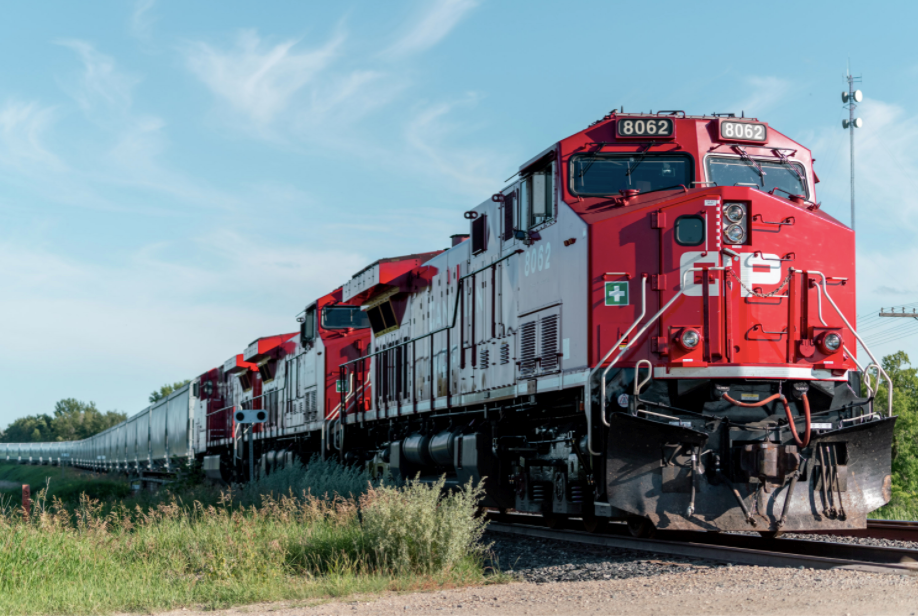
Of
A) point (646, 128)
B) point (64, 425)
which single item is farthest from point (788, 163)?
point (64, 425)

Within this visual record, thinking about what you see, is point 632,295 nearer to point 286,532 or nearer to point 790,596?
point 790,596

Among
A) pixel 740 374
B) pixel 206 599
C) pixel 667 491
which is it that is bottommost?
pixel 206 599

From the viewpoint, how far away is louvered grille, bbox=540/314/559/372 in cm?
1009

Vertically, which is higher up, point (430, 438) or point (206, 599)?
point (430, 438)

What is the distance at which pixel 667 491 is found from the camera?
8531 millimetres

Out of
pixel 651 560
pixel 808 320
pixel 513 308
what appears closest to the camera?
pixel 651 560

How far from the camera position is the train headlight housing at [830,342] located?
9.21 metres

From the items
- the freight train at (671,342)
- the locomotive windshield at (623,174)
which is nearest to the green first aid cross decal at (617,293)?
the freight train at (671,342)

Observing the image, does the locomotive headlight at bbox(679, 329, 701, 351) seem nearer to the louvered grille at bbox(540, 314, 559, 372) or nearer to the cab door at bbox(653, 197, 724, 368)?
the cab door at bbox(653, 197, 724, 368)

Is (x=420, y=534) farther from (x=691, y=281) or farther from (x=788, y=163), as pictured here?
(x=788, y=163)

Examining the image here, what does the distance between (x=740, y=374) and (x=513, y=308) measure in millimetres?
3208

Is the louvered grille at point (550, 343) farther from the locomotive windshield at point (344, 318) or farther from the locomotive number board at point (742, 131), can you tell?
the locomotive windshield at point (344, 318)

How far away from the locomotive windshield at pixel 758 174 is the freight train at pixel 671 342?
0.02 meters

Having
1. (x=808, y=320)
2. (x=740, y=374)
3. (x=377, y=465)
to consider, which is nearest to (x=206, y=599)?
(x=740, y=374)
